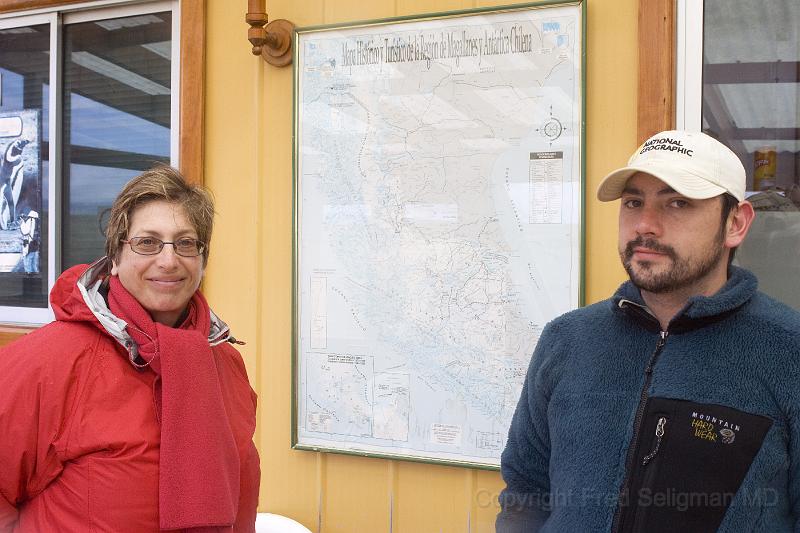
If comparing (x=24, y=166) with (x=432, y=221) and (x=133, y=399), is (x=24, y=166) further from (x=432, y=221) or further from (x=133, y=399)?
(x=133, y=399)

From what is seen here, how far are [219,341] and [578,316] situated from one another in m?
0.79

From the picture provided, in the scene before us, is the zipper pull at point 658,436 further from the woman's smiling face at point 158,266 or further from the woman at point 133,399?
the woman's smiling face at point 158,266

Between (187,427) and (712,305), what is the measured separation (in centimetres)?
99

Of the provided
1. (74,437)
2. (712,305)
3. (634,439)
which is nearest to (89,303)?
(74,437)

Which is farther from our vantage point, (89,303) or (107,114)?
(107,114)

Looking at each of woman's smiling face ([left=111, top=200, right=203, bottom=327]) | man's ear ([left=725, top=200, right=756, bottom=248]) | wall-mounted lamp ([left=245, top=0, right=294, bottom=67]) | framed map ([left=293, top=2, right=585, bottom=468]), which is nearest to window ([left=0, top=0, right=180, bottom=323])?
wall-mounted lamp ([left=245, top=0, right=294, bottom=67])

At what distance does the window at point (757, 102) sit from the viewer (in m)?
1.92

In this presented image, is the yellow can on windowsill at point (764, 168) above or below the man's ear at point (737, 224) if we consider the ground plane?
above

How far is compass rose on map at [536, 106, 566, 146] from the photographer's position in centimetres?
207

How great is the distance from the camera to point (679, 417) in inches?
46.4

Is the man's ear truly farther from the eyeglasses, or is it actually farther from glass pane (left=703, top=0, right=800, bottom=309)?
the eyeglasses

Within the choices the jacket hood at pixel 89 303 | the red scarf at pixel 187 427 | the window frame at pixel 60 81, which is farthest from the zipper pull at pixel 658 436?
the window frame at pixel 60 81

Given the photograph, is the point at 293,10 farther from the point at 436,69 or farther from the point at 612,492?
the point at 612,492

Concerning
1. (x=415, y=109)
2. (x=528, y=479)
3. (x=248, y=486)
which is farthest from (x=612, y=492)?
(x=415, y=109)
